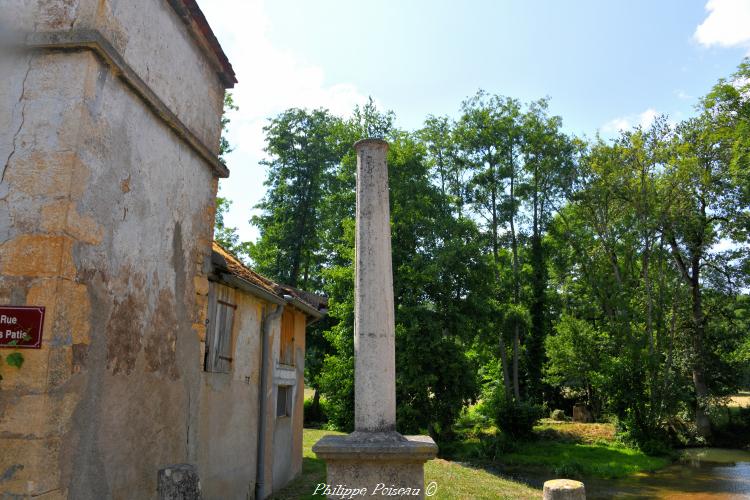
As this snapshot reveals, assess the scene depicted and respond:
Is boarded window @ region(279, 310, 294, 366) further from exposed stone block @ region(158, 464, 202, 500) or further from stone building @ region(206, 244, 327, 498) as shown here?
exposed stone block @ region(158, 464, 202, 500)

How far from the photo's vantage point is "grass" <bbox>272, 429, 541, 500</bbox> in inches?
423

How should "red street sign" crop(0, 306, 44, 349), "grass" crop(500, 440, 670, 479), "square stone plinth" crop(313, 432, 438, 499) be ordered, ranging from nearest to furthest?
"red street sign" crop(0, 306, 44, 349)
"square stone plinth" crop(313, 432, 438, 499)
"grass" crop(500, 440, 670, 479)

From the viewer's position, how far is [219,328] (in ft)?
25.4

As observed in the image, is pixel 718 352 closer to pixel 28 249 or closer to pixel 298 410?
pixel 298 410

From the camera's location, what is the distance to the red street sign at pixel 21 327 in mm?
3885

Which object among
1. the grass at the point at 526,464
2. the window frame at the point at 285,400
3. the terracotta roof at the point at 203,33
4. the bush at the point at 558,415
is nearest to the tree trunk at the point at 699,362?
the grass at the point at 526,464

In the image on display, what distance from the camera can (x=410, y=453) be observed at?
5.02m

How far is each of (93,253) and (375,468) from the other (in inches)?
129

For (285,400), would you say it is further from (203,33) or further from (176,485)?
(203,33)

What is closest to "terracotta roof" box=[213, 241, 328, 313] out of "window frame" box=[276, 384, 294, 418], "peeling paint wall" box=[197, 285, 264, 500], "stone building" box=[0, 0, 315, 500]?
"peeling paint wall" box=[197, 285, 264, 500]

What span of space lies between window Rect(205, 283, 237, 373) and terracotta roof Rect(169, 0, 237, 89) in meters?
3.08

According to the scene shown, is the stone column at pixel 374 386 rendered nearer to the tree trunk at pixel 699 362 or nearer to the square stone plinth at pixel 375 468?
the square stone plinth at pixel 375 468


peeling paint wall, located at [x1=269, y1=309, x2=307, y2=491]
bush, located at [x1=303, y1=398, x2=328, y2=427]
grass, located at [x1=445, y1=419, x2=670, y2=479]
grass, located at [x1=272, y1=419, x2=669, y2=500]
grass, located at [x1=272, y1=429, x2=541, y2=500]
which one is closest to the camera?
peeling paint wall, located at [x1=269, y1=309, x2=307, y2=491]

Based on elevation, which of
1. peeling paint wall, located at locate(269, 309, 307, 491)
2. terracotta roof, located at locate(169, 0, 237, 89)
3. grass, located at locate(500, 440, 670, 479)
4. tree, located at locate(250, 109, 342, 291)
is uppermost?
tree, located at locate(250, 109, 342, 291)
